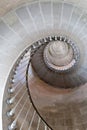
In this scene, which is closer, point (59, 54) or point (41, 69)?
point (41, 69)

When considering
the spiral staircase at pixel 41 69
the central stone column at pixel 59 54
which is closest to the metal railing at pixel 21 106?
the spiral staircase at pixel 41 69

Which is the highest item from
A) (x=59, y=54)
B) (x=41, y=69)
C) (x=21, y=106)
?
(x=21, y=106)

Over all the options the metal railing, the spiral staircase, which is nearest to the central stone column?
the spiral staircase

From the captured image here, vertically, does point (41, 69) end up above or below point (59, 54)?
above

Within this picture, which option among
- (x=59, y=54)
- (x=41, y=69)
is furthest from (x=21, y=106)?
(x=59, y=54)

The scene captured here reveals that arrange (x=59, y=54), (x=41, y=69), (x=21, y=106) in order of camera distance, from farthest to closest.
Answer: (x=59, y=54) → (x=41, y=69) → (x=21, y=106)

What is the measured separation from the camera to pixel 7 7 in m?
4.41

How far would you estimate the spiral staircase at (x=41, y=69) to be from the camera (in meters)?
4.28

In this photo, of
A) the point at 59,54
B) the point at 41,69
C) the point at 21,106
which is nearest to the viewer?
the point at 21,106

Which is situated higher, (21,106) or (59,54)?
(21,106)

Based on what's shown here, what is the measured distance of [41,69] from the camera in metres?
8.38

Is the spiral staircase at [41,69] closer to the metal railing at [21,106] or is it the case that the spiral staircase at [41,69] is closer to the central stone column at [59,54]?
the metal railing at [21,106]

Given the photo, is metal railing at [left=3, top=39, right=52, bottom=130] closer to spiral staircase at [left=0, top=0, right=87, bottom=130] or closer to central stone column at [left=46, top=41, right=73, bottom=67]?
spiral staircase at [left=0, top=0, right=87, bottom=130]

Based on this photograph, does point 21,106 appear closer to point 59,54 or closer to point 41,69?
point 41,69
